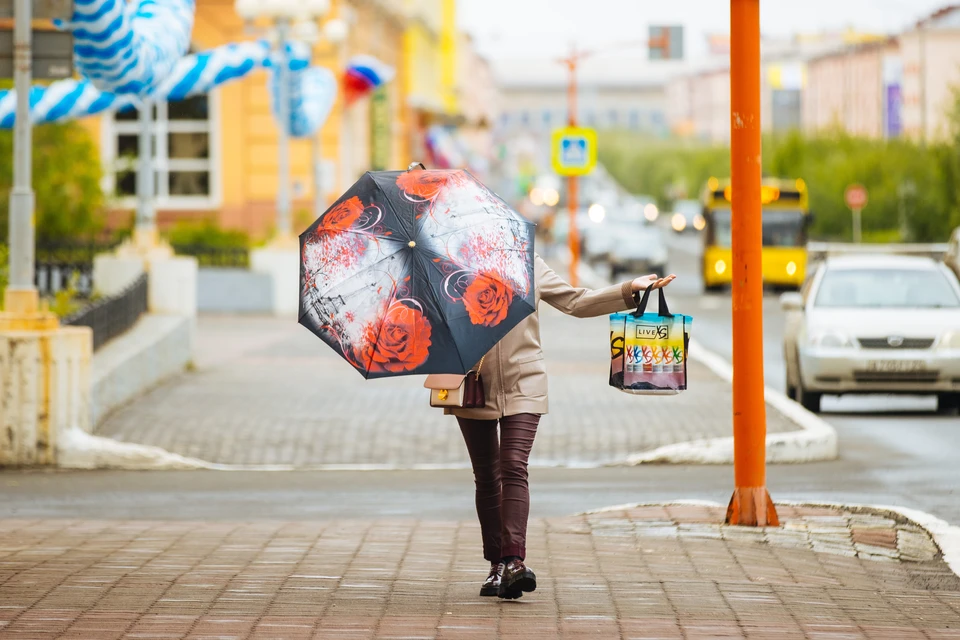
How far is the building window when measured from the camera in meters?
41.9

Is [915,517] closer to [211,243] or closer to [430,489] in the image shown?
[430,489]

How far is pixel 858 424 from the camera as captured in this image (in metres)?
15.6

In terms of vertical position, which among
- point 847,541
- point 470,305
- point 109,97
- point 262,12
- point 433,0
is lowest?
point 847,541

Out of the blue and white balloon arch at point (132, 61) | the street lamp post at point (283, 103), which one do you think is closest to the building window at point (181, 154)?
the street lamp post at point (283, 103)

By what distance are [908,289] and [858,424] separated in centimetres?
219

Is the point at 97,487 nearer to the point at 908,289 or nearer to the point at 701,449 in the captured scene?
the point at 701,449

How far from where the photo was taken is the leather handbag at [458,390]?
6715 millimetres

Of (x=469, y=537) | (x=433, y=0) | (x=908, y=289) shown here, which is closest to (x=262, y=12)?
(x=908, y=289)

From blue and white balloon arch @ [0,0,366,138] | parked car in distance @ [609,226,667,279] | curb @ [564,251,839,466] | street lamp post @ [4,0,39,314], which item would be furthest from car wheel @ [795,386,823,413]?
parked car in distance @ [609,226,667,279]

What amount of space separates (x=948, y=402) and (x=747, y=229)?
876 centimetres

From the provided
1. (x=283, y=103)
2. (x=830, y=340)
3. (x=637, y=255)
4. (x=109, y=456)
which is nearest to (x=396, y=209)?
(x=109, y=456)

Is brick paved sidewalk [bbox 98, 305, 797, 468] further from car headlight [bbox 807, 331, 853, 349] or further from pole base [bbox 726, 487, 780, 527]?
pole base [bbox 726, 487, 780, 527]

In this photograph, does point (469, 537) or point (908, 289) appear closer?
point (469, 537)

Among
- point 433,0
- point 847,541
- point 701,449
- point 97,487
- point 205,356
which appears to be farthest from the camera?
point 433,0
